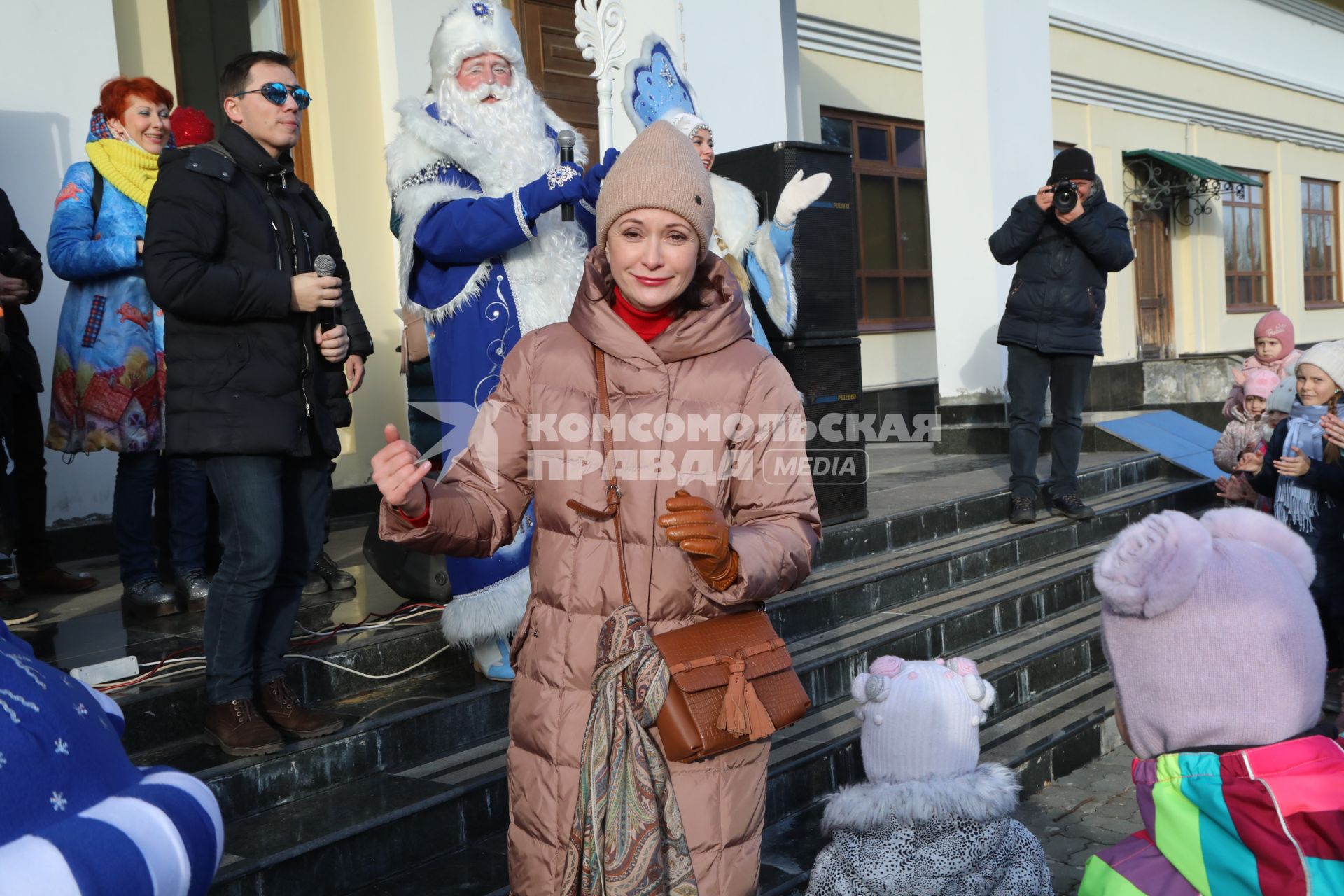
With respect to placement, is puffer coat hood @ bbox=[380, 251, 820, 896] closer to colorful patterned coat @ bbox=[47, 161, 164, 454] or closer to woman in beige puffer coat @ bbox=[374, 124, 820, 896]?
woman in beige puffer coat @ bbox=[374, 124, 820, 896]

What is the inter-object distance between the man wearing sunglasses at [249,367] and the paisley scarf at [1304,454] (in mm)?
4084

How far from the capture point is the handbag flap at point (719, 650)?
6.30 feet

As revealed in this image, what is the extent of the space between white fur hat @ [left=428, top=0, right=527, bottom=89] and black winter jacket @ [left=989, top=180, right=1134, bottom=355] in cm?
347

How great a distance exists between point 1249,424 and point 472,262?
459 centimetres

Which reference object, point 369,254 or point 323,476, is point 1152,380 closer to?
point 369,254

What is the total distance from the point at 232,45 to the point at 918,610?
5.22m

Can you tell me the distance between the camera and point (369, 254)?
7199mm

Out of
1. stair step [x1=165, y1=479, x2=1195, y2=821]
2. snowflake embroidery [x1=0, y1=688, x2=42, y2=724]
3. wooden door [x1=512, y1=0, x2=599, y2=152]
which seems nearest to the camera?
snowflake embroidery [x1=0, y1=688, x2=42, y2=724]

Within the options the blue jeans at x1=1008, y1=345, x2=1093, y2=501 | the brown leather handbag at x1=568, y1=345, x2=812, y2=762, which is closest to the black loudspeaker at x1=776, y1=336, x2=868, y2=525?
the blue jeans at x1=1008, y1=345, x2=1093, y2=501

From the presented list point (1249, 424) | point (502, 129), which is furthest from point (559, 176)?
point (1249, 424)

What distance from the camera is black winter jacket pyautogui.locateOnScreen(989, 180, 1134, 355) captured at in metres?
6.41

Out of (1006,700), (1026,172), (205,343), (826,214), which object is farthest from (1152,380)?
(205,343)

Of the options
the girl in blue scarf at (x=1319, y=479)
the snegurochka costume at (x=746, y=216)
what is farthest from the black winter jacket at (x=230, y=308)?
the girl in blue scarf at (x=1319, y=479)

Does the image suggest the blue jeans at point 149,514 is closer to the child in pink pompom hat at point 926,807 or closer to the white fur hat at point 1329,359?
the child in pink pompom hat at point 926,807
